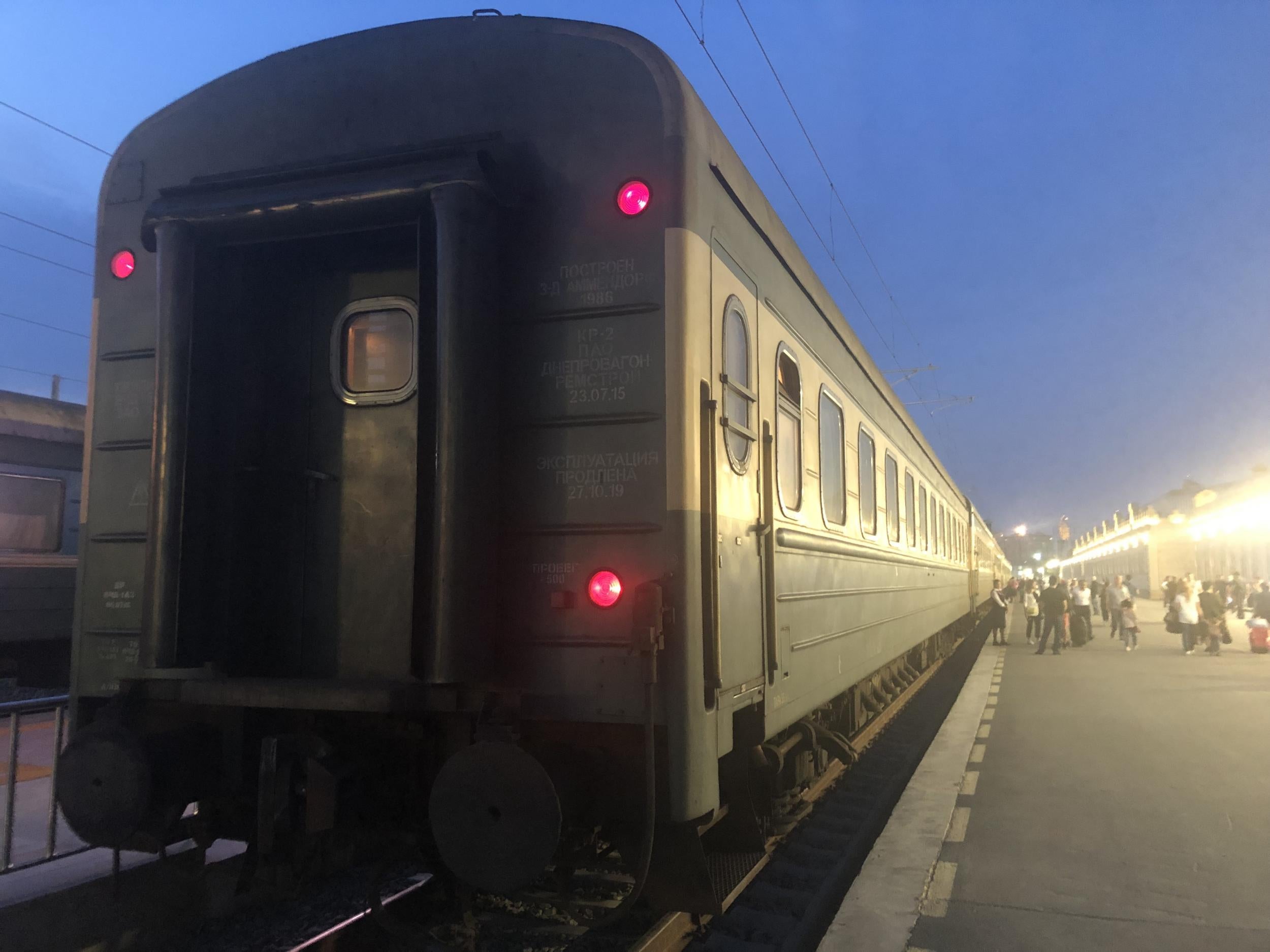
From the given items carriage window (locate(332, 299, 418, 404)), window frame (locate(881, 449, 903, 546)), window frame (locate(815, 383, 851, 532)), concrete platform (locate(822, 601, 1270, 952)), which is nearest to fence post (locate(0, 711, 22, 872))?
carriage window (locate(332, 299, 418, 404))

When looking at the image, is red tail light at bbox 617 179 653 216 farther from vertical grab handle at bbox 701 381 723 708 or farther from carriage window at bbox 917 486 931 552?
carriage window at bbox 917 486 931 552

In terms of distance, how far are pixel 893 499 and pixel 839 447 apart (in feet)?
8.97

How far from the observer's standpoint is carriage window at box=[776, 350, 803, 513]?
4.54 metres

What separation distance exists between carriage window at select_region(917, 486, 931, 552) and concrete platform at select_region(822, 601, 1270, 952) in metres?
2.07

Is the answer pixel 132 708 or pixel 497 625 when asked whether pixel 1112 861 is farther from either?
pixel 132 708

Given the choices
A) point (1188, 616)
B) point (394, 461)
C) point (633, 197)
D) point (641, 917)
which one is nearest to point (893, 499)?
point (641, 917)

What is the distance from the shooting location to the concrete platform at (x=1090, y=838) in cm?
431

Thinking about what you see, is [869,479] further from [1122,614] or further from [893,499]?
[1122,614]

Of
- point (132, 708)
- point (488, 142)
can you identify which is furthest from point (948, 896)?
point (488, 142)

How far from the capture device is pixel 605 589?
3.32 metres

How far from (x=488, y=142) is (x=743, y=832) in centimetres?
302

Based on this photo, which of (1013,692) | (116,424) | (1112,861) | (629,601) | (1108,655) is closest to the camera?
(629,601)

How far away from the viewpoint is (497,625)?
3418 millimetres

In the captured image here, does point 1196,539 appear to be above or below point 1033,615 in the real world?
above
